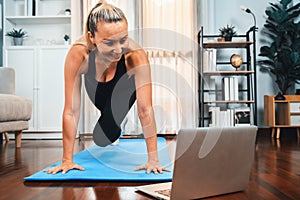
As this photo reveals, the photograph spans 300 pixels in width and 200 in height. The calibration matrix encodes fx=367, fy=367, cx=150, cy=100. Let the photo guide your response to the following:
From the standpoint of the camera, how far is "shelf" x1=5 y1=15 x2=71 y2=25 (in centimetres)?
386

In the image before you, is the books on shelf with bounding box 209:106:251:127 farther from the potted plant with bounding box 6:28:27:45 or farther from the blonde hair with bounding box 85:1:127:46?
the blonde hair with bounding box 85:1:127:46

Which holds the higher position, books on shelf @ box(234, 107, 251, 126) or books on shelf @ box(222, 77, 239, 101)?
books on shelf @ box(222, 77, 239, 101)

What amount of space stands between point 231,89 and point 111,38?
2.53 m

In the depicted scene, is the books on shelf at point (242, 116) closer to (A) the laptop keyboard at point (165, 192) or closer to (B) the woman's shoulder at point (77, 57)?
(B) the woman's shoulder at point (77, 57)

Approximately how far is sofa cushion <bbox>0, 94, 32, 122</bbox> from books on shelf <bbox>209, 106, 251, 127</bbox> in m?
1.81

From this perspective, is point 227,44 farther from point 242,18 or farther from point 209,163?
point 209,163

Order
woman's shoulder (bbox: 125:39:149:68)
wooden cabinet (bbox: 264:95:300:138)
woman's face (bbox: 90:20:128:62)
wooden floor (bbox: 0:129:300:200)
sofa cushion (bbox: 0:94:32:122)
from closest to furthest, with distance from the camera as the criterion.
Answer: wooden floor (bbox: 0:129:300:200), woman's face (bbox: 90:20:128:62), woman's shoulder (bbox: 125:39:149:68), sofa cushion (bbox: 0:94:32:122), wooden cabinet (bbox: 264:95:300:138)

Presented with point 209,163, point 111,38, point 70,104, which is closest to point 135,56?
point 111,38

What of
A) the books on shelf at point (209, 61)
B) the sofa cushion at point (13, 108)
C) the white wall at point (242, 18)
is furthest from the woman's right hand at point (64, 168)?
the white wall at point (242, 18)

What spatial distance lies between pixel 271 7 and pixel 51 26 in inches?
95.4

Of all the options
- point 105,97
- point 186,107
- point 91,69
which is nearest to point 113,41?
point 91,69

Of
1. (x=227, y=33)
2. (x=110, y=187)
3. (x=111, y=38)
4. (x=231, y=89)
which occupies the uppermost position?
(x=227, y=33)

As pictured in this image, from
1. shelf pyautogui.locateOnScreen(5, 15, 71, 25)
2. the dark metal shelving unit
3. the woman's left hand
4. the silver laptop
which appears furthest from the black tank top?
shelf pyautogui.locateOnScreen(5, 15, 71, 25)

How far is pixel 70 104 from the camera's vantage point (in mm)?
1473
